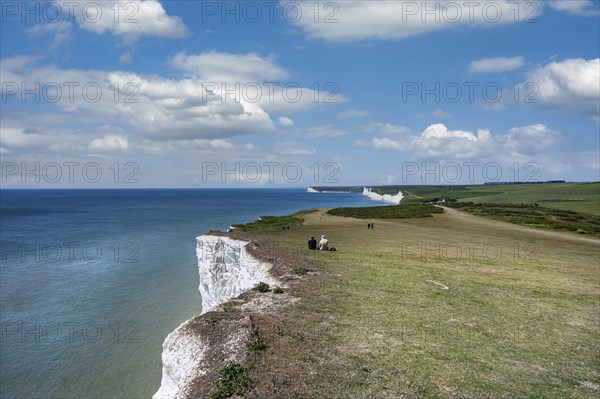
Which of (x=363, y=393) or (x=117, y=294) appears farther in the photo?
(x=117, y=294)

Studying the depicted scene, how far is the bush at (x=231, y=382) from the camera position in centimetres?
1105

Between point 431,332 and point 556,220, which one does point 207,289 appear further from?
point 556,220

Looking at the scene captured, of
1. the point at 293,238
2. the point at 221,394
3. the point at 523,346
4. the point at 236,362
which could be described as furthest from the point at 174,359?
the point at 293,238

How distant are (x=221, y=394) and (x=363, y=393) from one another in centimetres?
452

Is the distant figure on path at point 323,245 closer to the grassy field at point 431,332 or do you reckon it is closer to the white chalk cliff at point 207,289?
the grassy field at point 431,332

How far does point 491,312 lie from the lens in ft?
62.6

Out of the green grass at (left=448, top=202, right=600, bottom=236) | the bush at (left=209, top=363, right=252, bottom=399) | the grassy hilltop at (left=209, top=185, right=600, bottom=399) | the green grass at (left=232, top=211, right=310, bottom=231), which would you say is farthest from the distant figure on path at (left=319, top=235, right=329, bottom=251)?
the green grass at (left=448, top=202, right=600, bottom=236)

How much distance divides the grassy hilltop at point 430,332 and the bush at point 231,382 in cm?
29

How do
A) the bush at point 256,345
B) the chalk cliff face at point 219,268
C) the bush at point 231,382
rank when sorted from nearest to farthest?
the bush at point 231,382 < the bush at point 256,345 < the chalk cliff face at point 219,268

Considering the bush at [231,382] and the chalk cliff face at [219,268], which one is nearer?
the bush at [231,382]

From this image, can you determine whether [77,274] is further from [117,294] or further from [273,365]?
[273,365]

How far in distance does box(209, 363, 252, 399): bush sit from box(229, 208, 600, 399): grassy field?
1.11ft

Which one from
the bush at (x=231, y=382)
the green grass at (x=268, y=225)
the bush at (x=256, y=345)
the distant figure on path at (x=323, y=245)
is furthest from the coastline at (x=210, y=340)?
the green grass at (x=268, y=225)

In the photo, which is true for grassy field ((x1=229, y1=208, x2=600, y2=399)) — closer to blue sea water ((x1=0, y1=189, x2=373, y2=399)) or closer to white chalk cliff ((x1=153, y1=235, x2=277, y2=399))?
white chalk cliff ((x1=153, y1=235, x2=277, y2=399))
